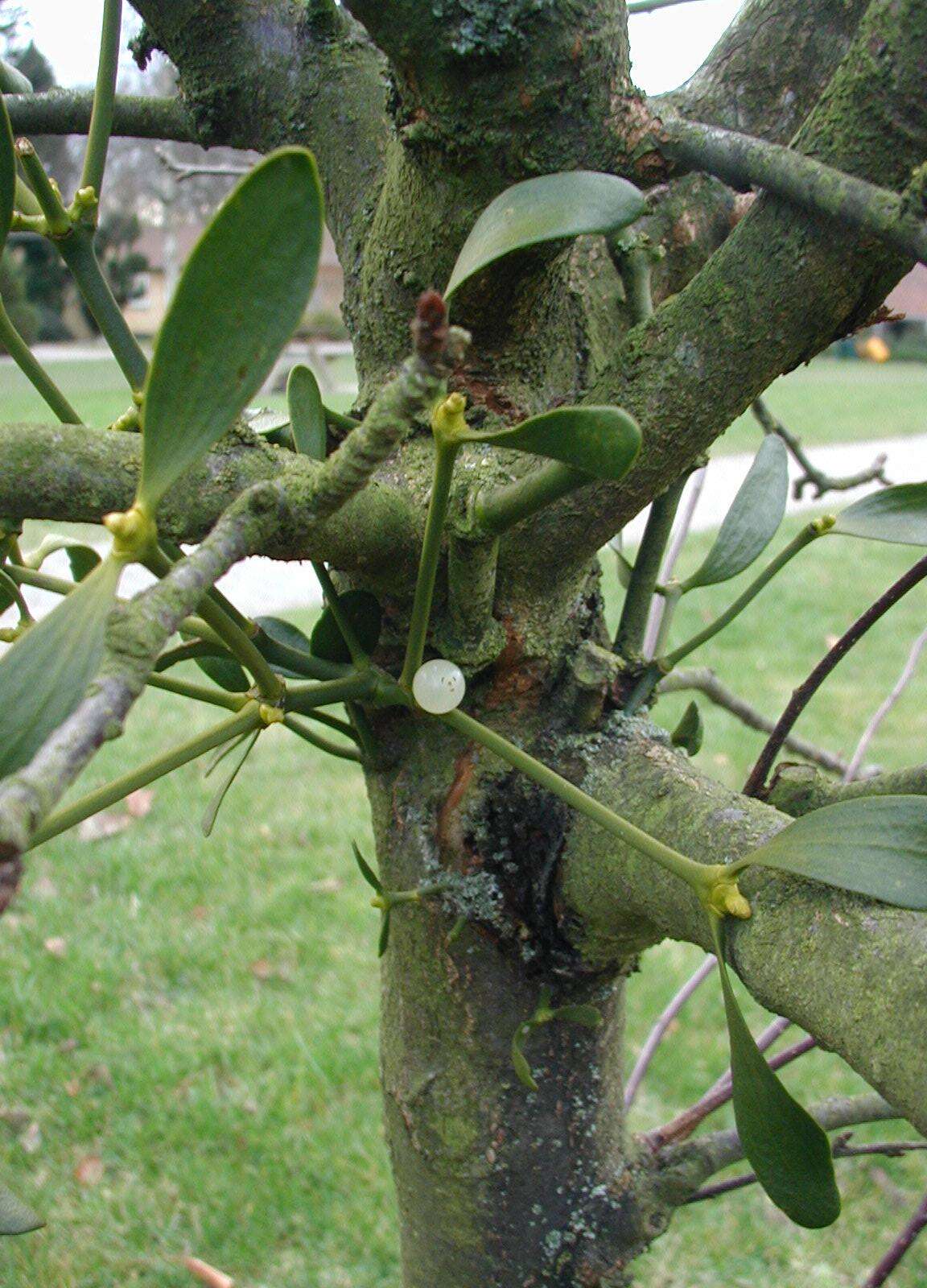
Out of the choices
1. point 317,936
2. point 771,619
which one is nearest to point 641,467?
point 317,936

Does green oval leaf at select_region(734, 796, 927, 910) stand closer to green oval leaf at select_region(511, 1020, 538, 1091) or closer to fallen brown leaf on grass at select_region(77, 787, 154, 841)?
green oval leaf at select_region(511, 1020, 538, 1091)

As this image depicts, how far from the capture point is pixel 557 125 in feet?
1.20

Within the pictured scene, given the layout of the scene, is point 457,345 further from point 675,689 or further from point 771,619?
point 771,619

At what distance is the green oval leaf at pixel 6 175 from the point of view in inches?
11.6

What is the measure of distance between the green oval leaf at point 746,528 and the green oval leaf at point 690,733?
66mm

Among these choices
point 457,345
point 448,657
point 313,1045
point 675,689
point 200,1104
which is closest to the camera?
point 457,345

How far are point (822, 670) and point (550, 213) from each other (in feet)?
0.93

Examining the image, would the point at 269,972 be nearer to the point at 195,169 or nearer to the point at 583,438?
the point at 195,169

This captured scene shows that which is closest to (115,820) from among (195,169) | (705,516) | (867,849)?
(195,169)

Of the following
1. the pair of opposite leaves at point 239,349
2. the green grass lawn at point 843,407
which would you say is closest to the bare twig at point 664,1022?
the pair of opposite leaves at point 239,349

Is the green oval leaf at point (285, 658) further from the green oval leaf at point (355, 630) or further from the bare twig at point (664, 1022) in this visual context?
the bare twig at point (664, 1022)

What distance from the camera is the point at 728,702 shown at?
2.61 feet

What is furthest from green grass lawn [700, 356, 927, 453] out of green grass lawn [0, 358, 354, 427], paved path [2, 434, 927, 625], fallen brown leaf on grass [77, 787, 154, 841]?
fallen brown leaf on grass [77, 787, 154, 841]

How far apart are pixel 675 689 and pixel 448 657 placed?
26 centimetres
